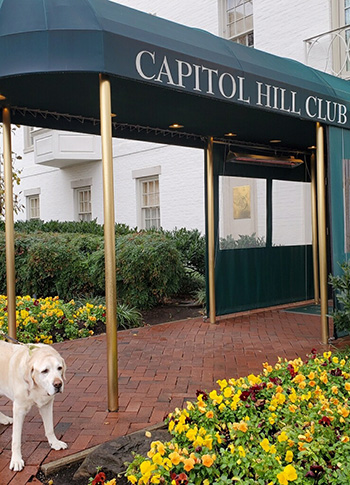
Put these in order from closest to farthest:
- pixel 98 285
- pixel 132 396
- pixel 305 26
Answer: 1. pixel 132 396
2. pixel 98 285
3. pixel 305 26

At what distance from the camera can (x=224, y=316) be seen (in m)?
7.87

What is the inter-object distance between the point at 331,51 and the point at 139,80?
22.7 ft

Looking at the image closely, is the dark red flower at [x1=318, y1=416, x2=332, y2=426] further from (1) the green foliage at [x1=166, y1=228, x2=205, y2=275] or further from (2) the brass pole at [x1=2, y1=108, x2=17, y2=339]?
(1) the green foliage at [x1=166, y1=228, x2=205, y2=275]

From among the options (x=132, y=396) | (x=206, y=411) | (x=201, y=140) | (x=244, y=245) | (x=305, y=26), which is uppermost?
(x=305, y=26)

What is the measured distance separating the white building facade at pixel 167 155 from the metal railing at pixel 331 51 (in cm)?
2

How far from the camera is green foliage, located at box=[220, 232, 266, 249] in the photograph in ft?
25.5

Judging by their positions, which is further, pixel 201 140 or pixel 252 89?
pixel 201 140

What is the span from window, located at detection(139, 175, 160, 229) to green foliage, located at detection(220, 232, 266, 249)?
5.66m

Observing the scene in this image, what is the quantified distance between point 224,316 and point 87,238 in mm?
3226

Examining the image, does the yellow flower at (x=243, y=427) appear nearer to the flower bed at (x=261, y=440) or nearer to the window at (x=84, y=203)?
the flower bed at (x=261, y=440)

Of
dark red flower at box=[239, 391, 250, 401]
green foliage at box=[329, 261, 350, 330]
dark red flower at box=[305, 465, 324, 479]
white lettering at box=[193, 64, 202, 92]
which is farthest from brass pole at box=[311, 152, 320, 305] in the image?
dark red flower at box=[305, 465, 324, 479]

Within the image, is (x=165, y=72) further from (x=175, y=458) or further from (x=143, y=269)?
(x=143, y=269)

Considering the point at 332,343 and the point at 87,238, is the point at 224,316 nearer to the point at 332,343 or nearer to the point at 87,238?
the point at 332,343

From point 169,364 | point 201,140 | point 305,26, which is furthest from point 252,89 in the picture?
point 305,26
